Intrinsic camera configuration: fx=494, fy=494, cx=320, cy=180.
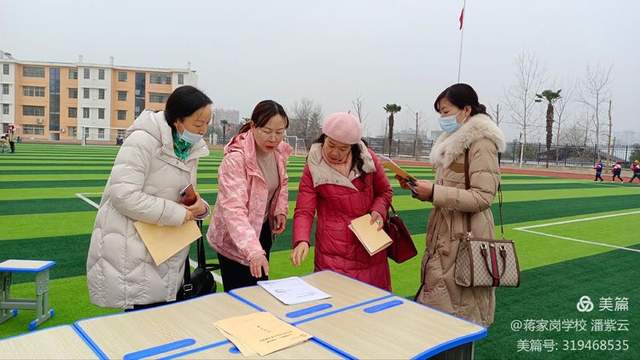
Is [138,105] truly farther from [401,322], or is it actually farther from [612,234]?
[401,322]

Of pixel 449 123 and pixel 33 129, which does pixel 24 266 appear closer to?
pixel 449 123

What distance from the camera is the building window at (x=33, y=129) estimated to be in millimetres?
51000

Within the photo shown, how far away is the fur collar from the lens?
2.60 meters

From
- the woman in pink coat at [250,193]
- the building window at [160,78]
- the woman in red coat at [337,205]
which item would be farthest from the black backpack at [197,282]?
the building window at [160,78]

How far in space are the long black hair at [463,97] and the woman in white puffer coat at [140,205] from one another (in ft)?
4.29

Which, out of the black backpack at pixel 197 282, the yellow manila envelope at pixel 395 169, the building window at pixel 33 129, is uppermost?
the building window at pixel 33 129

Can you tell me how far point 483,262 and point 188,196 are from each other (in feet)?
5.15

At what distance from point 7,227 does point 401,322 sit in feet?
21.4

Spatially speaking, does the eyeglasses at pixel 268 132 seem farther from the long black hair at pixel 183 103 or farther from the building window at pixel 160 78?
the building window at pixel 160 78

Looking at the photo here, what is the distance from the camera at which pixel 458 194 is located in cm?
256

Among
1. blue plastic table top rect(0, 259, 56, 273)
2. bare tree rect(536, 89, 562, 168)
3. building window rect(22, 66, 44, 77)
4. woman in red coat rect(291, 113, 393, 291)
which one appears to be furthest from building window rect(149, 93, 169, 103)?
woman in red coat rect(291, 113, 393, 291)

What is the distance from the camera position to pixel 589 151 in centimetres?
3047

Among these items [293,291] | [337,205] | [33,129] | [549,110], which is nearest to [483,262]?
[337,205]

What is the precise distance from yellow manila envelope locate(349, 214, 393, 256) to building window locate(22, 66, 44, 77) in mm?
58053
